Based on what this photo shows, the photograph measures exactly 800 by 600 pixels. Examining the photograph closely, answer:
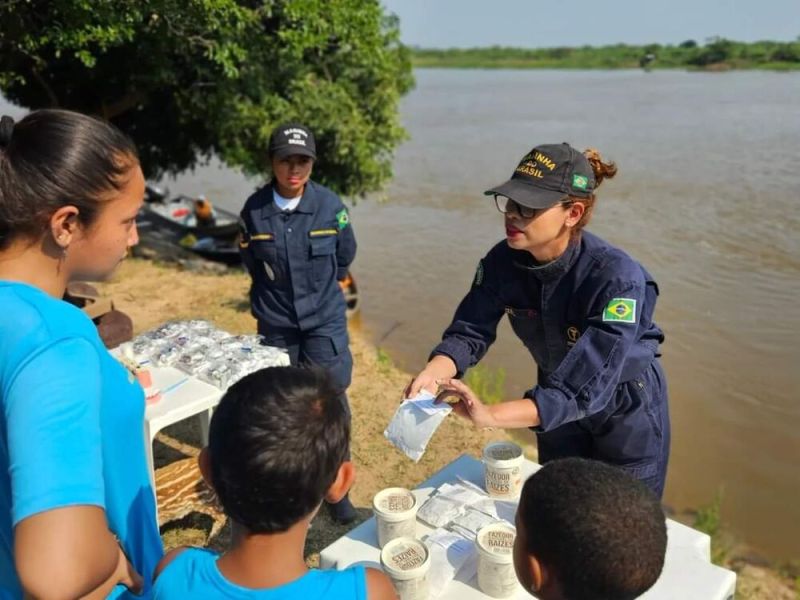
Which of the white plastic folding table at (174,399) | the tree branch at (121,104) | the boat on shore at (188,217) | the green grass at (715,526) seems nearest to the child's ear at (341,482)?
the white plastic folding table at (174,399)

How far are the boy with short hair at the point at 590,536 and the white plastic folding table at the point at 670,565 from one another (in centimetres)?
46

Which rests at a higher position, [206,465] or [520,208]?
[520,208]

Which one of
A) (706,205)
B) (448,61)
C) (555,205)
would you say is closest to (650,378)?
(555,205)

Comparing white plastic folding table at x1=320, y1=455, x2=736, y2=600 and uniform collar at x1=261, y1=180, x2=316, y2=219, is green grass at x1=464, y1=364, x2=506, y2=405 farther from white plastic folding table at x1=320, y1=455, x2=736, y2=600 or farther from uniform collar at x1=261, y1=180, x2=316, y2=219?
white plastic folding table at x1=320, y1=455, x2=736, y2=600

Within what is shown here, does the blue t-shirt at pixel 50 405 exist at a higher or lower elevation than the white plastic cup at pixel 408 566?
higher

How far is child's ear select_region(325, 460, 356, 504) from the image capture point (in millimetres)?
1356

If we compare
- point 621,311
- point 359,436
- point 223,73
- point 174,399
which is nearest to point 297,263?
point 174,399

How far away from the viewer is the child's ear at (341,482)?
4.45 ft

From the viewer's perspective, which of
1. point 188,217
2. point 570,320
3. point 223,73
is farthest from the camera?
point 188,217

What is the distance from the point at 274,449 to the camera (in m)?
1.24

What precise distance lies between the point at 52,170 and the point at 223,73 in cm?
724

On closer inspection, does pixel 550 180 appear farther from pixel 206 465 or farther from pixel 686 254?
pixel 686 254

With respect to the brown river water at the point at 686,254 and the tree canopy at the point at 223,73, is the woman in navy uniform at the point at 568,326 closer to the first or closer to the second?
the brown river water at the point at 686,254

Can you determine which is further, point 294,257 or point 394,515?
point 294,257
